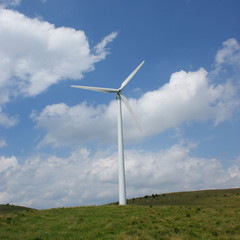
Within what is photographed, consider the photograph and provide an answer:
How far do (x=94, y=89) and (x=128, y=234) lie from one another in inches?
1478

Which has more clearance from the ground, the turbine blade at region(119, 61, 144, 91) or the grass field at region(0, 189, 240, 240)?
the turbine blade at region(119, 61, 144, 91)

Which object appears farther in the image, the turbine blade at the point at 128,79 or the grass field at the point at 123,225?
the turbine blade at the point at 128,79

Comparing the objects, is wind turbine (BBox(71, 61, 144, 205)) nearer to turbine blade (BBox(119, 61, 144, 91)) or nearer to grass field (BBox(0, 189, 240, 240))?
turbine blade (BBox(119, 61, 144, 91))

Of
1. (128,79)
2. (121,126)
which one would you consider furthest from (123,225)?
(128,79)

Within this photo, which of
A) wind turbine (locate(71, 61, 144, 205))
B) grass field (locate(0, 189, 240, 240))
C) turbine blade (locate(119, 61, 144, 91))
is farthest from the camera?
turbine blade (locate(119, 61, 144, 91))

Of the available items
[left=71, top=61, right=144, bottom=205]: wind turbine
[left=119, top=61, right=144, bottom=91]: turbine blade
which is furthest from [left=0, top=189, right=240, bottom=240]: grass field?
[left=119, top=61, right=144, bottom=91]: turbine blade

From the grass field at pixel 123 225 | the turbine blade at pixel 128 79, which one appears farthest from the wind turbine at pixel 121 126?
the grass field at pixel 123 225

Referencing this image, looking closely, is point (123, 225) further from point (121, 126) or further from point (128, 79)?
point (128, 79)

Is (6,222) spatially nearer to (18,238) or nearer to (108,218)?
(18,238)

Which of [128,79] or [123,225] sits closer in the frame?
[123,225]

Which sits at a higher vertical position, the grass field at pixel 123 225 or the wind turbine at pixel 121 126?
the wind turbine at pixel 121 126

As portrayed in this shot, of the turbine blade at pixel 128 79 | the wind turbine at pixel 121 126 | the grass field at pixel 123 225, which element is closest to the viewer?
the grass field at pixel 123 225

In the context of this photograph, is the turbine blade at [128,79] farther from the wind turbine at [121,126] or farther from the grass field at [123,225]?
the grass field at [123,225]

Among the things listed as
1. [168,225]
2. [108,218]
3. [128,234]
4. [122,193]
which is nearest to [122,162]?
[122,193]
